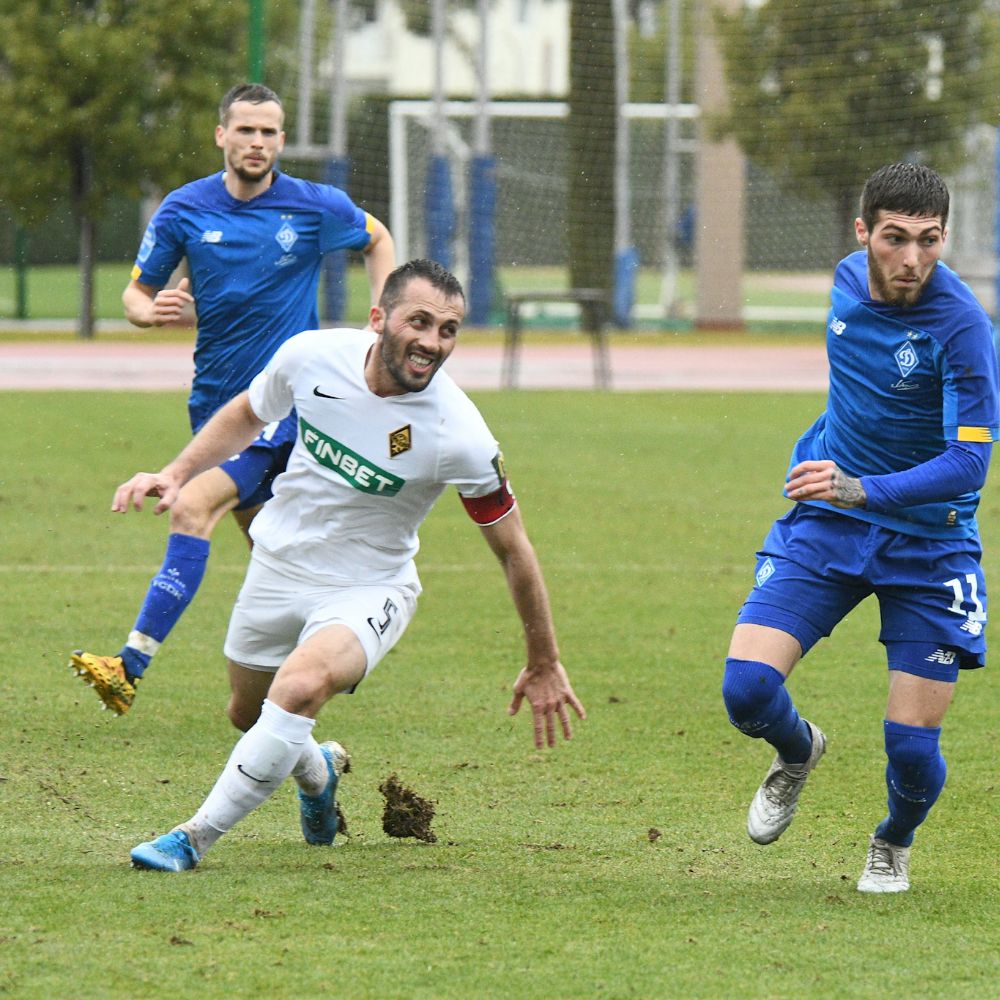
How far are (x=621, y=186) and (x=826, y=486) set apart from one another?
2431cm

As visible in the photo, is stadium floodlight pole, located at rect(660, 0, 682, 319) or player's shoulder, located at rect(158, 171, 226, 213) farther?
stadium floodlight pole, located at rect(660, 0, 682, 319)

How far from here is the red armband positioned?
5.03 m

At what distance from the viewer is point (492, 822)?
18.5 feet

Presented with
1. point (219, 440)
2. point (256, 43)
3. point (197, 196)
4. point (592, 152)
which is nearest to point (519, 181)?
point (592, 152)

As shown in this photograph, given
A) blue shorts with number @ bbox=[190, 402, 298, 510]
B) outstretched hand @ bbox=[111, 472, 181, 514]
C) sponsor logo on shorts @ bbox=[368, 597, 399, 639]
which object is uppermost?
outstretched hand @ bbox=[111, 472, 181, 514]

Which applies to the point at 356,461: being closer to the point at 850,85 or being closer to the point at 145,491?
the point at 145,491

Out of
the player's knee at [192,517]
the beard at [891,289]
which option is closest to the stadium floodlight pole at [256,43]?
the player's knee at [192,517]

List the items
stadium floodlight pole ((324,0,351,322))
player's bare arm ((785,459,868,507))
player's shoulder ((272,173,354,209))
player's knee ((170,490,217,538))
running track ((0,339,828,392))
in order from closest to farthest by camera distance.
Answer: player's bare arm ((785,459,868,507)), player's knee ((170,490,217,538)), player's shoulder ((272,173,354,209)), running track ((0,339,828,392)), stadium floodlight pole ((324,0,351,322))

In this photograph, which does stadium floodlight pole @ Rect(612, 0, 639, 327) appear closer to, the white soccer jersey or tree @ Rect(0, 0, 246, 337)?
tree @ Rect(0, 0, 246, 337)

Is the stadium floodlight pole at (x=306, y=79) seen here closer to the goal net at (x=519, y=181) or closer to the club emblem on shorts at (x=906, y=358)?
the goal net at (x=519, y=181)

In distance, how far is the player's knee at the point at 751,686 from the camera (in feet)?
16.3

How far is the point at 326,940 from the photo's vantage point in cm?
435

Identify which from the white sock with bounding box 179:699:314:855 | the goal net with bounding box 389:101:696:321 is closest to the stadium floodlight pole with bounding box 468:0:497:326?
the goal net with bounding box 389:101:696:321

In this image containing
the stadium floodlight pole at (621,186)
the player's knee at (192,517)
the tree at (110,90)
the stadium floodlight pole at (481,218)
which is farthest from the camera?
the stadium floodlight pole at (621,186)
